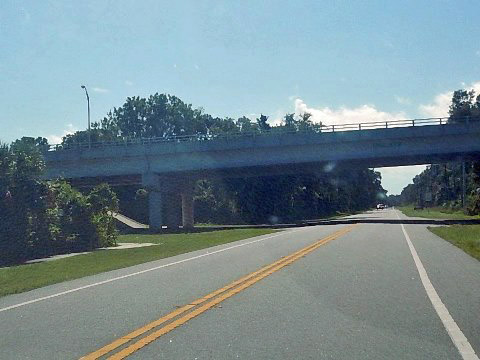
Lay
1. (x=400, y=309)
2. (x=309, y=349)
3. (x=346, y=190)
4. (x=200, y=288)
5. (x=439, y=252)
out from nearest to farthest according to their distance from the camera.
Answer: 1. (x=309, y=349)
2. (x=400, y=309)
3. (x=200, y=288)
4. (x=439, y=252)
5. (x=346, y=190)

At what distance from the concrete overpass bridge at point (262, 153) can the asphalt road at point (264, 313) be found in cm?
3588

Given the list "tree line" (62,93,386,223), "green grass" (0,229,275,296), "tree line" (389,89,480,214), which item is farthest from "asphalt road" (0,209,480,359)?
"tree line" (389,89,480,214)

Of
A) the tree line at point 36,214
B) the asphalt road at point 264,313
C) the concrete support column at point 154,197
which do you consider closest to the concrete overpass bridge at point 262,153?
the concrete support column at point 154,197

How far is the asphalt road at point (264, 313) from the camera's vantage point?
27.9ft

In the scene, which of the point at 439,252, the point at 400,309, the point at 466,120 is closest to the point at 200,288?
the point at 400,309

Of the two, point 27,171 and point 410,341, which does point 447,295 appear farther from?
point 27,171

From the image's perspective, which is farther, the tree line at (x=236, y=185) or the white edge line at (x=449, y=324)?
the tree line at (x=236, y=185)

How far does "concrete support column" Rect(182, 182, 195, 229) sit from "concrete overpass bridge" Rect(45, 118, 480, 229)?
14.1ft

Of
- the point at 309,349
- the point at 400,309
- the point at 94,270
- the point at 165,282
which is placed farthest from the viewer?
the point at 94,270

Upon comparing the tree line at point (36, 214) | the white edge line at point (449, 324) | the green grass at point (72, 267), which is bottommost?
the white edge line at point (449, 324)

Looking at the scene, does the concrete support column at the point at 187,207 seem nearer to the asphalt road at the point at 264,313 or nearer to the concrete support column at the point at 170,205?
the concrete support column at the point at 170,205

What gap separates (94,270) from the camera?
2031 cm

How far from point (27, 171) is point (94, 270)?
1087 cm

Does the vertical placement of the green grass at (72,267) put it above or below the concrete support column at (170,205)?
below
